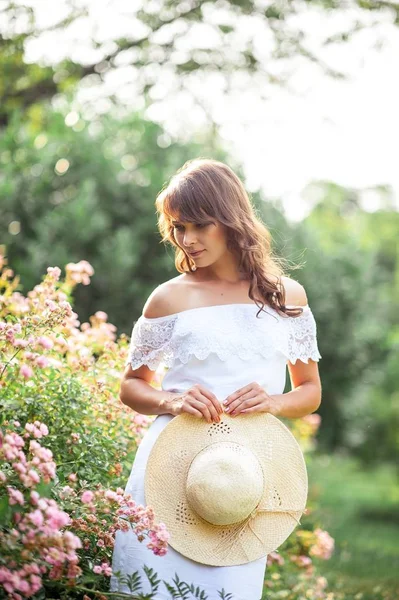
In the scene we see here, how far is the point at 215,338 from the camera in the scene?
140 inches

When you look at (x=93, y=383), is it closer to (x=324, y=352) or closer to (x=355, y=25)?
(x=324, y=352)

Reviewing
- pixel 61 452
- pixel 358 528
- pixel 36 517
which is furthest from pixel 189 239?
pixel 358 528

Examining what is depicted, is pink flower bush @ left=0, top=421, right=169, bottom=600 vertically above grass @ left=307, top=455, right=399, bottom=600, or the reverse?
pink flower bush @ left=0, top=421, right=169, bottom=600

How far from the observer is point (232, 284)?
375 cm

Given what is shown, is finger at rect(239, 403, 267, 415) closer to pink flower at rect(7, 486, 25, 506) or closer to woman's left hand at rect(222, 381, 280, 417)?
woman's left hand at rect(222, 381, 280, 417)

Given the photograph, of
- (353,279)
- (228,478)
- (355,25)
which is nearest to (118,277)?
(353,279)

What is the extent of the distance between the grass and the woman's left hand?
3.40 metres

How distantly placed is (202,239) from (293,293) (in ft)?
1.59

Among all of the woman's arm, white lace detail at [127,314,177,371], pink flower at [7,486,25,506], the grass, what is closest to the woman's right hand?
the woman's arm

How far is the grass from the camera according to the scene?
7492 mm

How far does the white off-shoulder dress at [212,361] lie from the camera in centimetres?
340

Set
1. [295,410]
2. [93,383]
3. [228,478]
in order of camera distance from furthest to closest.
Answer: [93,383], [295,410], [228,478]

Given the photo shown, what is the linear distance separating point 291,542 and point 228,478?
307 cm

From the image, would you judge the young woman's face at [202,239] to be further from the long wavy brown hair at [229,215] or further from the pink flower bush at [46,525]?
the pink flower bush at [46,525]
